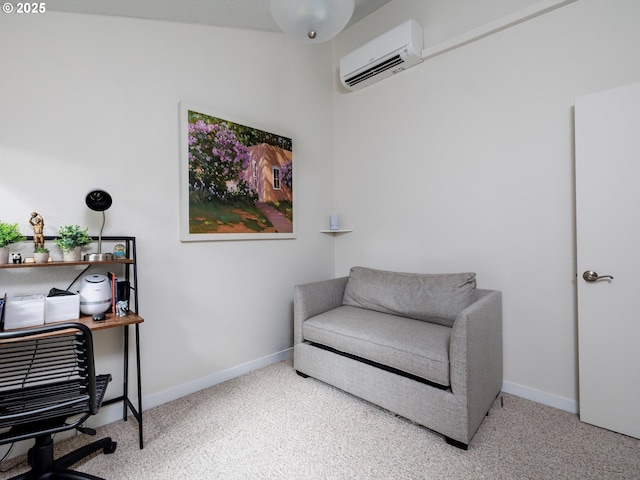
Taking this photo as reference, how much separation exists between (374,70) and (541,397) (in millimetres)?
2886

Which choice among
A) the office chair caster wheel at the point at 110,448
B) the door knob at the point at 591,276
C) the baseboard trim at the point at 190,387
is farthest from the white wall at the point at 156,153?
the door knob at the point at 591,276

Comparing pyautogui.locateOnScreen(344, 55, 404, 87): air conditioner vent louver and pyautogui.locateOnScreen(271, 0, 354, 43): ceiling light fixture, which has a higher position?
pyautogui.locateOnScreen(344, 55, 404, 87): air conditioner vent louver

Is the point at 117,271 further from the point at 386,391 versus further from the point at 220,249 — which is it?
the point at 386,391

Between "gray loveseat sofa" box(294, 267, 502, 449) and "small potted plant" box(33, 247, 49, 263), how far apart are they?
155 cm

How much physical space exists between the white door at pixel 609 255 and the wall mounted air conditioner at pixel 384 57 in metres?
1.31

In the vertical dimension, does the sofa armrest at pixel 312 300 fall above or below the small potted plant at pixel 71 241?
below

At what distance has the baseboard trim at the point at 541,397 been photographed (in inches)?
78.7

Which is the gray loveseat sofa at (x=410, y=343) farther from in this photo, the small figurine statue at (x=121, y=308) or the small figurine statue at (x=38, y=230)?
the small figurine statue at (x=38, y=230)

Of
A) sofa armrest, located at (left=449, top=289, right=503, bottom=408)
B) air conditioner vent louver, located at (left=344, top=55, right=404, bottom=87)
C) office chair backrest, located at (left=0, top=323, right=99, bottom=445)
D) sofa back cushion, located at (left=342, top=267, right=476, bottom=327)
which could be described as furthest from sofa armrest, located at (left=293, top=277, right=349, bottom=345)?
air conditioner vent louver, located at (left=344, top=55, right=404, bottom=87)

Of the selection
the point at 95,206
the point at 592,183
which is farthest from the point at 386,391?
the point at 95,206

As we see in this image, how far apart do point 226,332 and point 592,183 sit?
2.67 m

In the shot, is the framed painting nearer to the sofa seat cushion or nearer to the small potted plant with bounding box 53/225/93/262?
the small potted plant with bounding box 53/225/93/262

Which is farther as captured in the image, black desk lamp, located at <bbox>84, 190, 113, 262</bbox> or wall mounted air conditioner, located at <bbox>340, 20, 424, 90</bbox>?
wall mounted air conditioner, located at <bbox>340, 20, 424, 90</bbox>

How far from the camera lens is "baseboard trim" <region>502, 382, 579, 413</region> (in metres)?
2.00
